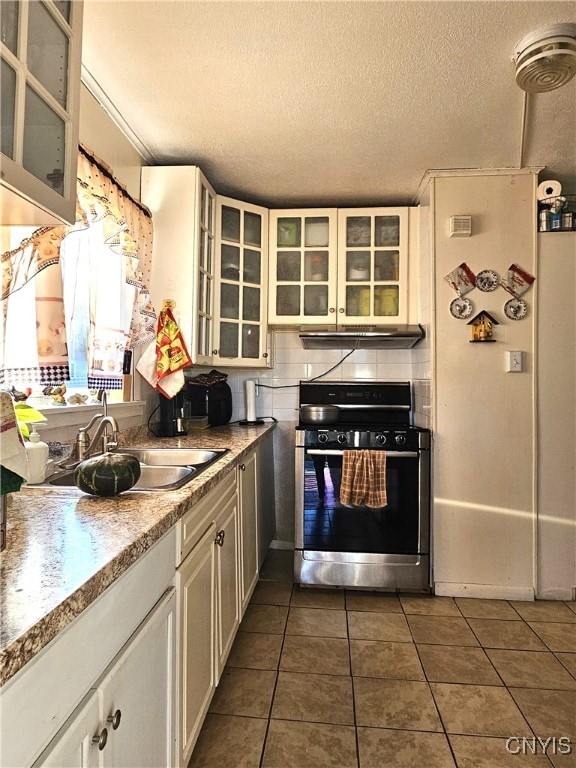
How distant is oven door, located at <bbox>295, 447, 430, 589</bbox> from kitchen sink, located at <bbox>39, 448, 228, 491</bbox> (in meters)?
0.87

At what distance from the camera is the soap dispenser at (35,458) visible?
4.45 feet

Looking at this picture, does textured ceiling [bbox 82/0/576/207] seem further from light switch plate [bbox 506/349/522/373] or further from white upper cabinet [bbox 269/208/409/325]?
light switch plate [bbox 506/349/522/373]

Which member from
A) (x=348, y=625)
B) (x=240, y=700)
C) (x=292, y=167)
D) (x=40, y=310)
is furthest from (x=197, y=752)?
(x=292, y=167)

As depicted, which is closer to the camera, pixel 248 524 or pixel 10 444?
pixel 10 444

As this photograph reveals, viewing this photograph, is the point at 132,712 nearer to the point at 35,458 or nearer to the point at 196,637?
the point at 196,637

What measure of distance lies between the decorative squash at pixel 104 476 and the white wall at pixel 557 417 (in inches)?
90.8

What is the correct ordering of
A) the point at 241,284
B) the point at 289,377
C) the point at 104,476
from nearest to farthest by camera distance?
the point at 104,476
the point at 241,284
the point at 289,377

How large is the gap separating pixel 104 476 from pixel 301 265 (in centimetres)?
222

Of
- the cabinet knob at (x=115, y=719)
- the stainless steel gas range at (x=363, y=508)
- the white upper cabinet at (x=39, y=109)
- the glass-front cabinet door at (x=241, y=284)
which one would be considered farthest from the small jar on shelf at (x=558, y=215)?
the cabinet knob at (x=115, y=719)

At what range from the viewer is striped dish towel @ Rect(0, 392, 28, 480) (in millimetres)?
836

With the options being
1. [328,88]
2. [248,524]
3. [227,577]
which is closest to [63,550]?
[227,577]

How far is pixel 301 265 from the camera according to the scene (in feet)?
10.3

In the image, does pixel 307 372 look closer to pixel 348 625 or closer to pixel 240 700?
pixel 348 625

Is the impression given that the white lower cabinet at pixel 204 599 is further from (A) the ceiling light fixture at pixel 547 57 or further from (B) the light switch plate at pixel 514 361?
(A) the ceiling light fixture at pixel 547 57
